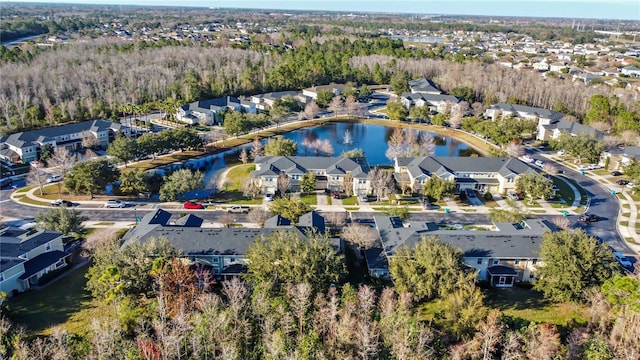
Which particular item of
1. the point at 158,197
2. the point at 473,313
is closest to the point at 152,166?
the point at 158,197

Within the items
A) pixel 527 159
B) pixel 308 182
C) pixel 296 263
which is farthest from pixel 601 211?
pixel 296 263

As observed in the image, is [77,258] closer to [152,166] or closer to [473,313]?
[152,166]

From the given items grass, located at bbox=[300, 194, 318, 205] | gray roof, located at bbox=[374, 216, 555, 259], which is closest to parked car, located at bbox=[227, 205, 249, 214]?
grass, located at bbox=[300, 194, 318, 205]

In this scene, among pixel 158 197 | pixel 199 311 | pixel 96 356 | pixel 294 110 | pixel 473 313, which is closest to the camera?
pixel 96 356

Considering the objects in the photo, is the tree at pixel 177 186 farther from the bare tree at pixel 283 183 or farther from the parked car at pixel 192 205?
the bare tree at pixel 283 183

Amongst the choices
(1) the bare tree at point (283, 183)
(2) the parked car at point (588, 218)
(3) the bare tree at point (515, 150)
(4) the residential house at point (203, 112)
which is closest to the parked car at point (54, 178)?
(1) the bare tree at point (283, 183)

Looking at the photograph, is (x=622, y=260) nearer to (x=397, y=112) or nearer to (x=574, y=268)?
(x=574, y=268)
